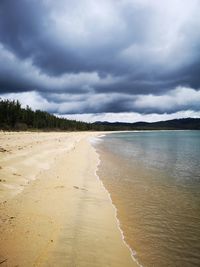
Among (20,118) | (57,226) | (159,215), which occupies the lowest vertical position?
(159,215)

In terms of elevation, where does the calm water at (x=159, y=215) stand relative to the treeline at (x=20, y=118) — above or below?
below

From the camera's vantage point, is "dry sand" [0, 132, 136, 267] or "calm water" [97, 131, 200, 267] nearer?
"dry sand" [0, 132, 136, 267]

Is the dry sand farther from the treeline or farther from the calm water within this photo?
the treeline

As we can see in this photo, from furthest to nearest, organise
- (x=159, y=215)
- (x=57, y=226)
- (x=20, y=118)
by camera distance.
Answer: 1. (x=20, y=118)
2. (x=159, y=215)
3. (x=57, y=226)

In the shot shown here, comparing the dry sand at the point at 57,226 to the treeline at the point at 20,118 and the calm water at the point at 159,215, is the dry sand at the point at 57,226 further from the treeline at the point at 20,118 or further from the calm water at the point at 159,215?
the treeline at the point at 20,118

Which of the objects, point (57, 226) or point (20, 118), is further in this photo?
point (20, 118)

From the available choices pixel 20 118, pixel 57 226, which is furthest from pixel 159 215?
pixel 20 118

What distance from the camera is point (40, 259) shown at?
5355 mm

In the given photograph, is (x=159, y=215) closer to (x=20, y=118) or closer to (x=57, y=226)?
(x=57, y=226)

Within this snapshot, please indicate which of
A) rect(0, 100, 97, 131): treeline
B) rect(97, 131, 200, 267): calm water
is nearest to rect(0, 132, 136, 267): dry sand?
rect(97, 131, 200, 267): calm water

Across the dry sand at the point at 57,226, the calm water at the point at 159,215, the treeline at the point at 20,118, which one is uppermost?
the treeline at the point at 20,118

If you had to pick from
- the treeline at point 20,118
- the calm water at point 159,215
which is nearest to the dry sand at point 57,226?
the calm water at point 159,215

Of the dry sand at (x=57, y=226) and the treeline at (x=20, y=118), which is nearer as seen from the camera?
the dry sand at (x=57, y=226)

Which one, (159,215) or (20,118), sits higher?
(20,118)
